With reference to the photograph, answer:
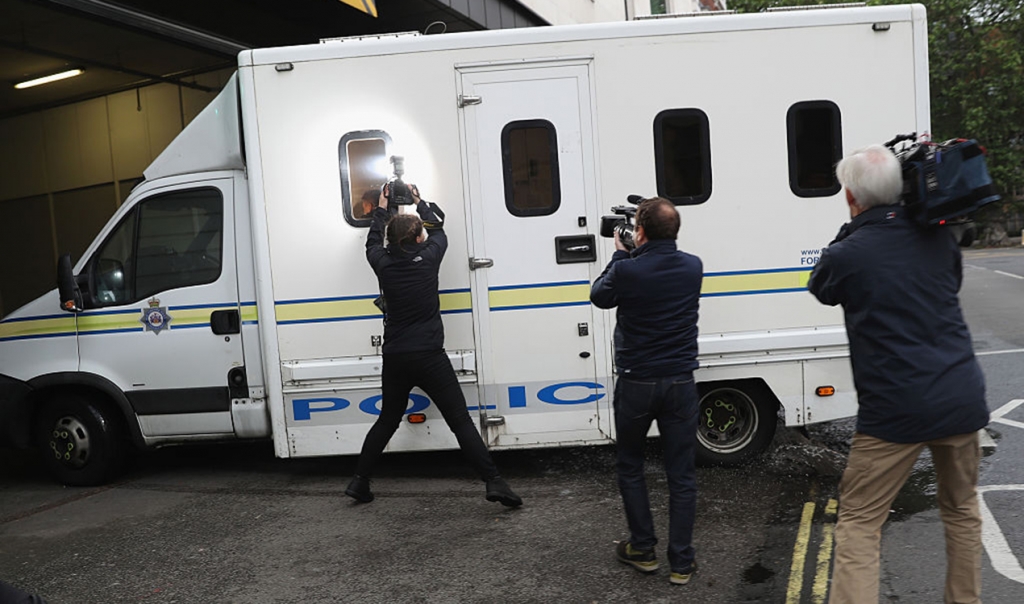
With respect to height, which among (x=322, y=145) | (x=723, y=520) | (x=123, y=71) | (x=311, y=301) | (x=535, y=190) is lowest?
(x=723, y=520)

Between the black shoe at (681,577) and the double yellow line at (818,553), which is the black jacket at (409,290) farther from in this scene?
the double yellow line at (818,553)

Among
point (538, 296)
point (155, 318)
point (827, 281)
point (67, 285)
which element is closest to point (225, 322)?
point (155, 318)

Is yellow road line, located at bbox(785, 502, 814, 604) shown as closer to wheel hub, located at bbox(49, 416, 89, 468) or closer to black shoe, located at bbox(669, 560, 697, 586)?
black shoe, located at bbox(669, 560, 697, 586)

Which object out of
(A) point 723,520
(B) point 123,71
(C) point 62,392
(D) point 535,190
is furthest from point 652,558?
(B) point 123,71

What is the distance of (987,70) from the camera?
4144cm

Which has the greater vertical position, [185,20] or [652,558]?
[185,20]

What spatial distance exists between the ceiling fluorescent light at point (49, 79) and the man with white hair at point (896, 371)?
1399 cm

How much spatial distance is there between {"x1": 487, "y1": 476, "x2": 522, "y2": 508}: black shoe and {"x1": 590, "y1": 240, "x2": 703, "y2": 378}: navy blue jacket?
5.53ft

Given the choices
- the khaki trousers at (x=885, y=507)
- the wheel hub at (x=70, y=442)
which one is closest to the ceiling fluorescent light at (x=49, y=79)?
the wheel hub at (x=70, y=442)

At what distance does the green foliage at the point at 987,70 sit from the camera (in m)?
40.3

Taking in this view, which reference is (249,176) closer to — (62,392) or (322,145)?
(322,145)

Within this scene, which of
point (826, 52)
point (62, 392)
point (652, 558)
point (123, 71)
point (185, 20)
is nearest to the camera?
point (652, 558)

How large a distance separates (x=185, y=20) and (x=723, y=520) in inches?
432

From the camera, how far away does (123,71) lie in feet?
47.7
